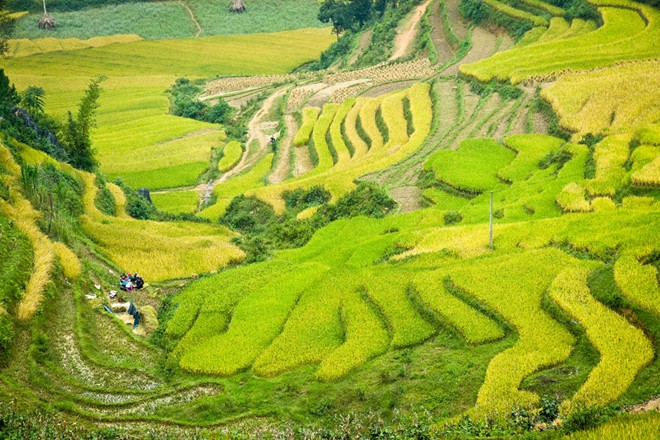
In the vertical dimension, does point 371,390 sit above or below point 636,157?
below

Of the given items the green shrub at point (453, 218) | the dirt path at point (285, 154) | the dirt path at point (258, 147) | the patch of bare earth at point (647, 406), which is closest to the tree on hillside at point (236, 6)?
the dirt path at point (258, 147)

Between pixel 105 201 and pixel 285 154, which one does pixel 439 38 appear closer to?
pixel 285 154

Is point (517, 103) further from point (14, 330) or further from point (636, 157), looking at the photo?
point (14, 330)

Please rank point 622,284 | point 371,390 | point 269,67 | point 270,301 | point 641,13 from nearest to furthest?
point 371,390 → point 622,284 → point 270,301 → point 641,13 → point 269,67

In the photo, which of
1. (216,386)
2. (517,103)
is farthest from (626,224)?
(517,103)

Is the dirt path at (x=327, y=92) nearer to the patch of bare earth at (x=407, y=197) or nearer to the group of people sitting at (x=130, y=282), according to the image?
the patch of bare earth at (x=407, y=197)

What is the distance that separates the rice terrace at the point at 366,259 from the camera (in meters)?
12.0

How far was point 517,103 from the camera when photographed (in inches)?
1411

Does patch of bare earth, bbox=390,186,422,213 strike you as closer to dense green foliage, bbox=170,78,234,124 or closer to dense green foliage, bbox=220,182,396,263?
dense green foliage, bbox=220,182,396,263

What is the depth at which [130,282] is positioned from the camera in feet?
65.2

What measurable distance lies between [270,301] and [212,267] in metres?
5.59

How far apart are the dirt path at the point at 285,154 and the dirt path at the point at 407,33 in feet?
48.1

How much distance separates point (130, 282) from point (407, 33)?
46.5m

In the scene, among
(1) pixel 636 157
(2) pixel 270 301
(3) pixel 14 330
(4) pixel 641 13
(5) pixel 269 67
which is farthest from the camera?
(5) pixel 269 67
